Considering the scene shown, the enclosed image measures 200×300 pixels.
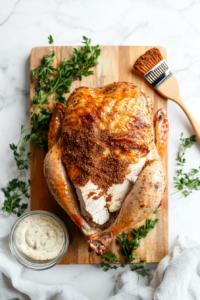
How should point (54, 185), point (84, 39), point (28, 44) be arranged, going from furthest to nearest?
→ point (28, 44) → point (84, 39) → point (54, 185)

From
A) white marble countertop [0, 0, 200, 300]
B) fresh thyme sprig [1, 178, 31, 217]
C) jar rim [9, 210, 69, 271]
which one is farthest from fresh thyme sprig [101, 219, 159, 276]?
fresh thyme sprig [1, 178, 31, 217]

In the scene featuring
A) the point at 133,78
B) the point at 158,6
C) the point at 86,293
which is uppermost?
the point at 158,6

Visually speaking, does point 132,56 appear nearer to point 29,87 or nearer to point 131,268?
point 29,87

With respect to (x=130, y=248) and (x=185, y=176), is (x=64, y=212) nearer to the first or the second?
(x=130, y=248)

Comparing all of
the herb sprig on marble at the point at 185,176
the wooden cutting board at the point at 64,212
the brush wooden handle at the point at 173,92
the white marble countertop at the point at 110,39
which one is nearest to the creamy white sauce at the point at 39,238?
the wooden cutting board at the point at 64,212

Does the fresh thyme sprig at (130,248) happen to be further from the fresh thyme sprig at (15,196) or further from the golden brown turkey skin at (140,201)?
the fresh thyme sprig at (15,196)

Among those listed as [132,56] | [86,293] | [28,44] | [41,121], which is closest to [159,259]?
[86,293]
